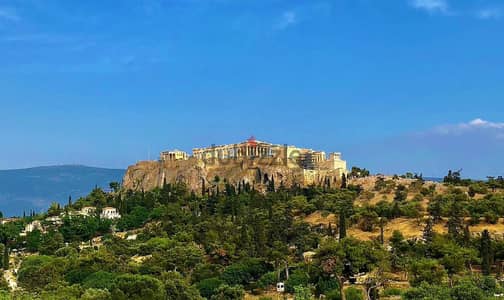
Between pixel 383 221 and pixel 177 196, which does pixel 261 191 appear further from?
pixel 383 221

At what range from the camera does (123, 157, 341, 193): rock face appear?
3979 inches

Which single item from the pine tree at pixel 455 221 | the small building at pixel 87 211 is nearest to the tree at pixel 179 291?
the pine tree at pixel 455 221

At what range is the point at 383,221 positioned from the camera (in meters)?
66.2

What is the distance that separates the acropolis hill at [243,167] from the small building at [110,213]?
16002 mm

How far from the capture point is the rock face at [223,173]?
101062mm

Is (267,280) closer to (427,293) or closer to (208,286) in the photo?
(208,286)

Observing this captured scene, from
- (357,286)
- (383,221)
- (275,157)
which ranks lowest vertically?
(357,286)

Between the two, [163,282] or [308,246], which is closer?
[163,282]

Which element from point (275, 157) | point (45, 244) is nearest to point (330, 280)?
point (45, 244)

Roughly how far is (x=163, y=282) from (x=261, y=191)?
52784 millimetres

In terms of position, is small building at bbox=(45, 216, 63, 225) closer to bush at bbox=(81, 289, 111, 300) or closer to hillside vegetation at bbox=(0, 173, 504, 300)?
hillside vegetation at bbox=(0, 173, 504, 300)

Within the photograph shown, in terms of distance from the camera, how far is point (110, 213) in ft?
304

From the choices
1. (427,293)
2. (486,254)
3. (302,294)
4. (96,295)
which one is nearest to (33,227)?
(96,295)

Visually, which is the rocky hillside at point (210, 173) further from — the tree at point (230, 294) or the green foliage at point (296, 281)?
the tree at point (230, 294)
